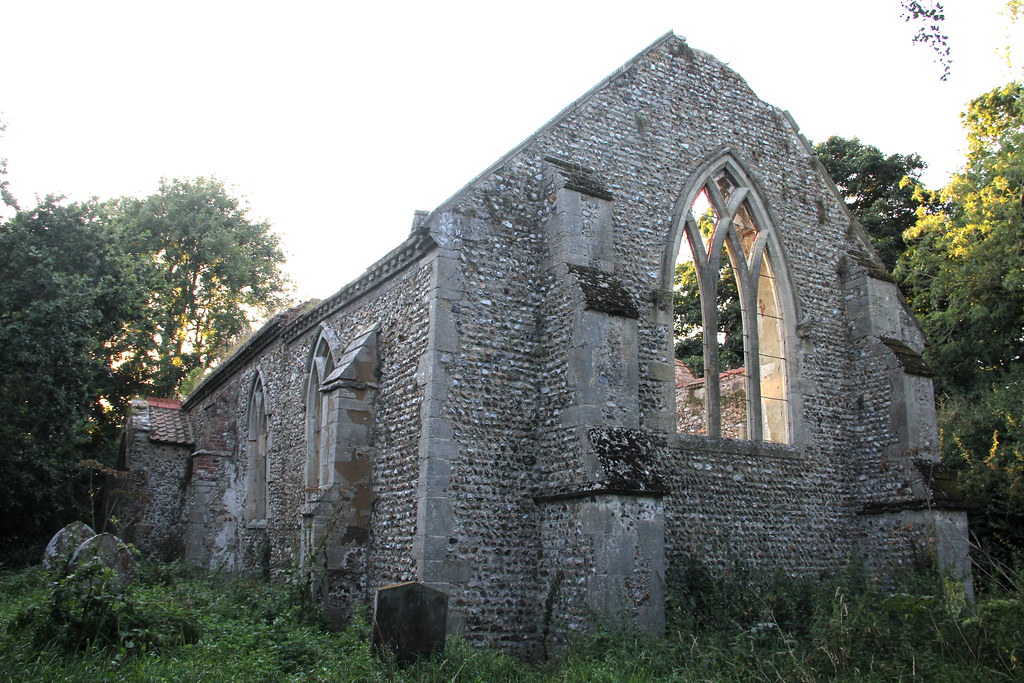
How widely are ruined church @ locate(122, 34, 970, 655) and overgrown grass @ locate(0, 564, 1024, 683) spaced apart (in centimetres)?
88

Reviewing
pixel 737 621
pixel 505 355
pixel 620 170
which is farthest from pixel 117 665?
pixel 620 170

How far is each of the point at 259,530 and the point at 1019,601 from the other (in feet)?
46.3

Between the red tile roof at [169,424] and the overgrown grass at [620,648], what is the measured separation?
11.8 m

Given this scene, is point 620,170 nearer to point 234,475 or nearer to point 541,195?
point 541,195

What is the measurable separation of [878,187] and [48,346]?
76.1 ft

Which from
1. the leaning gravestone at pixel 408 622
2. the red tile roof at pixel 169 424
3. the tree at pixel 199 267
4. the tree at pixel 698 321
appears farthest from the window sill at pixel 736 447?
the tree at pixel 199 267

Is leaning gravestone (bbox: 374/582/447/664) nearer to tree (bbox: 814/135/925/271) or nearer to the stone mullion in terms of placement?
the stone mullion

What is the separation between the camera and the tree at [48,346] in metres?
17.6

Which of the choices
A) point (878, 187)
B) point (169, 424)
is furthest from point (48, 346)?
point (878, 187)

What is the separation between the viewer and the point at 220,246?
106ft

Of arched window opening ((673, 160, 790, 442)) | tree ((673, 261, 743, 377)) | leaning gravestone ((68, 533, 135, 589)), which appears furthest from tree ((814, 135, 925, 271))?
leaning gravestone ((68, 533, 135, 589))

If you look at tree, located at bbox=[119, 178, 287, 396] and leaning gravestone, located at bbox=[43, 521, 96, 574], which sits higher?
tree, located at bbox=[119, 178, 287, 396]

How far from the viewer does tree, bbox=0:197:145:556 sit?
17.6 m

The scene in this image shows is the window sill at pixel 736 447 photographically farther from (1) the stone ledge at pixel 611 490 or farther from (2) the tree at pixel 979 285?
(2) the tree at pixel 979 285
